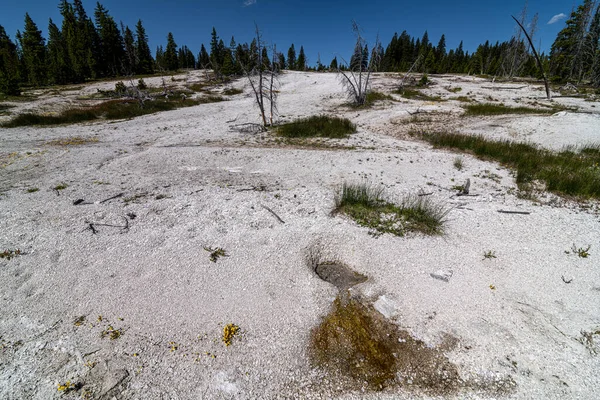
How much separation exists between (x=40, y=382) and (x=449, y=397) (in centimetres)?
437

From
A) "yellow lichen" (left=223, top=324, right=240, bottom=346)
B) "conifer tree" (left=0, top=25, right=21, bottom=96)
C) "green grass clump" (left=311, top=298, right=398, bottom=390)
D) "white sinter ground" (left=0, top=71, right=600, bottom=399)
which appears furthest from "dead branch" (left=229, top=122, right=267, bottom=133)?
"conifer tree" (left=0, top=25, right=21, bottom=96)

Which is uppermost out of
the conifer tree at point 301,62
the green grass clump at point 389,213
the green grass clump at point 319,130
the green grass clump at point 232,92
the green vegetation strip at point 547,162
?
the conifer tree at point 301,62

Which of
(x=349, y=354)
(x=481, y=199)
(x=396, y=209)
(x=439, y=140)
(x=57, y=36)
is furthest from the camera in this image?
(x=57, y=36)

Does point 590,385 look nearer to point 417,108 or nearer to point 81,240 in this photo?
point 81,240

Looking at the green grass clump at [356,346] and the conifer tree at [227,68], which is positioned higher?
the conifer tree at [227,68]

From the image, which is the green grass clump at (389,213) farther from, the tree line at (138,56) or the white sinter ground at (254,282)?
the tree line at (138,56)

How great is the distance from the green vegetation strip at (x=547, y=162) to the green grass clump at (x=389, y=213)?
4.16m

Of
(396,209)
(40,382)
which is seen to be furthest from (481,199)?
(40,382)

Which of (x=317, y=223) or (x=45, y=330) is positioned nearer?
(x=45, y=330)

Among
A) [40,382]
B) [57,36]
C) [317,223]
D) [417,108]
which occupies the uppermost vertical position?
[57,36]

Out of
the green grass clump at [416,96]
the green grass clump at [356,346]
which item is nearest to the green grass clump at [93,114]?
the green grass clump at [416,96]

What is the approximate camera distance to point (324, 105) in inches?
977

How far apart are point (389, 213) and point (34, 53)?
68.7 m

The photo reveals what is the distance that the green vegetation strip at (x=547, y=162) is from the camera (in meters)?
7.33
